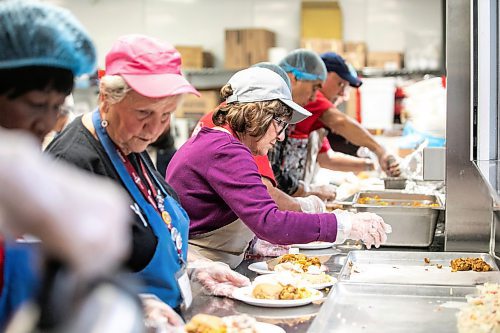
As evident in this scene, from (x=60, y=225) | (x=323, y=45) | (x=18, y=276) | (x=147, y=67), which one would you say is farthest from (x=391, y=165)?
(x=60, y=225)

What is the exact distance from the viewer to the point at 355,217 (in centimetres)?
276

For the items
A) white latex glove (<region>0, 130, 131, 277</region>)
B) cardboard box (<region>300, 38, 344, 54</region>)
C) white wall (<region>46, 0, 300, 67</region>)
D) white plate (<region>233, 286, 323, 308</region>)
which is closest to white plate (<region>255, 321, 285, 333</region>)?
white plate (<region>233, 286, 323, 308</region>)

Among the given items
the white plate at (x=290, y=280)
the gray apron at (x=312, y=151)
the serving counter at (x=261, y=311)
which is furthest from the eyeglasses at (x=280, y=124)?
the gray apron at (x=312, y=151)

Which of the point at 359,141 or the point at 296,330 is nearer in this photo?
the point at 296,330

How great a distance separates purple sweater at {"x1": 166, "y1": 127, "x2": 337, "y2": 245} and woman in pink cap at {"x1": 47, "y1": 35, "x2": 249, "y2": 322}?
21.7 inches

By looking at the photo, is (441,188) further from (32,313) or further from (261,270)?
(32,313)

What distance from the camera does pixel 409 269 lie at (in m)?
3.03

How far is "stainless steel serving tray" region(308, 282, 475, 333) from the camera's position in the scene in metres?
2.24

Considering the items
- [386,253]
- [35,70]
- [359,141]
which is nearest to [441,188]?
[359,141]

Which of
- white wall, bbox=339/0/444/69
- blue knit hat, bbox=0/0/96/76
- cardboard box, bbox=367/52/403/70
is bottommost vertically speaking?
blue knit hat, bbox=0/0/96/76

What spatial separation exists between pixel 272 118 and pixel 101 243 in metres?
2.26

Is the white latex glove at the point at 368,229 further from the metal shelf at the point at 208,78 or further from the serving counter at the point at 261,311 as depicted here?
the metal shelf at the point at 208,78

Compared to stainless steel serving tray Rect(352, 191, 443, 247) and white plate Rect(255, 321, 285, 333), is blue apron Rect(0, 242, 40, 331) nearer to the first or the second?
white plate Rect(255, 321, 285, 333)

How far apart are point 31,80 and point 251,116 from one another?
1813 millimetres
